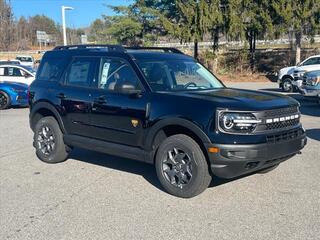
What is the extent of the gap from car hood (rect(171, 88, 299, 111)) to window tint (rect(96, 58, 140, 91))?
2.78 ft

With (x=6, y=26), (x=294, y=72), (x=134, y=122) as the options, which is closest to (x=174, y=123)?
(x=134, y=122)

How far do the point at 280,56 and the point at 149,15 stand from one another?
36.6 ft

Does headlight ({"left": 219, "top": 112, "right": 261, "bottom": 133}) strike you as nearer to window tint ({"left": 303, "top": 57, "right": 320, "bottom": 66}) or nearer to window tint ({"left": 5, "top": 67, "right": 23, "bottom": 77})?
window tint ({"left": 5, "top": 67, "right": 23, "bottom": 77})

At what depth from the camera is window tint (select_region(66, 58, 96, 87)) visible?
6730 millimetres

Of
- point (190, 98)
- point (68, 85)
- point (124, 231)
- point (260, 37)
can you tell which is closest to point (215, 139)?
point (190, 98)

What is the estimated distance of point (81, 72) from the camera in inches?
273

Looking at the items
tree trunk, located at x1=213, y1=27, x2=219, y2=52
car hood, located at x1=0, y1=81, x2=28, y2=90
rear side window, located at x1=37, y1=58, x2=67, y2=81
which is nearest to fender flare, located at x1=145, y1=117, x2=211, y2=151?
rear side window, located at x1=37, y1=58, x2=67, y2=81

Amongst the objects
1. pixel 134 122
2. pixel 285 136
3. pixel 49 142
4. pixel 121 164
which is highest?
pixel 134 122

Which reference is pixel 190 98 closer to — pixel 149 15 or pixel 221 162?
pixel 221 162

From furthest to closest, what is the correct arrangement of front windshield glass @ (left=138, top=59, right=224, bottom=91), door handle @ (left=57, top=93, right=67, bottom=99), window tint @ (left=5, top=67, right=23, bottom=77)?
window tint @ (left=5, top=67, right=23, bottom=77) < door handle @ (left=57, top=93, right=67, bottom=99) < front windshield glass @ (left=138, top=59, right=224, bottom=91)

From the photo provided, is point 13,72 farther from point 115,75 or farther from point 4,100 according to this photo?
point 115,75

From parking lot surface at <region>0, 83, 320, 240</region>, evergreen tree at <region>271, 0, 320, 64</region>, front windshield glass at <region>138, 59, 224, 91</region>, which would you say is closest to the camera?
parking lot surface at <region>0, 83, 320, 240</region>

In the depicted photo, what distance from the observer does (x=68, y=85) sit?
7.07m

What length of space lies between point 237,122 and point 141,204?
147 centimetres
